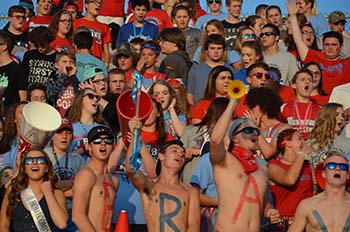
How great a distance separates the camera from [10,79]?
15.9 m

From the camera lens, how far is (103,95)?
15.3 metres

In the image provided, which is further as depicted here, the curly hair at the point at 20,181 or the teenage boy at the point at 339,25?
the teenage boy at the point at 339,25

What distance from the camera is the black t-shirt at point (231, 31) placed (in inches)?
708

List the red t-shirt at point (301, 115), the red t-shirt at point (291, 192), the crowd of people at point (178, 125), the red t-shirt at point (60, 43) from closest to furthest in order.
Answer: the crowd of people at point (178, 125) → the red t-shirt at point (291, 192) → the red t-shirt at point (301, 115) → the red t-shirt at point (60, 43)

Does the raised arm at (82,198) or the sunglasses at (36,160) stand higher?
the sunglasses at (36,160)

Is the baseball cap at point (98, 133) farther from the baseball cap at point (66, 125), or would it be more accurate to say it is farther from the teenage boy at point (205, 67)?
the teenage boy at point (205, 67)

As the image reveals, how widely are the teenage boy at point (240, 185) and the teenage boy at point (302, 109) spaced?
2004mm

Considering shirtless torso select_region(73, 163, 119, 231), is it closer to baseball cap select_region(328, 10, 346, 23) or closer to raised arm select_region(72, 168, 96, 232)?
raised arm select_region(72, 168, 96, 232)

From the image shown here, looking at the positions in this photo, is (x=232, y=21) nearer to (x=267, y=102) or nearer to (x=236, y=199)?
(x=267, y=102)

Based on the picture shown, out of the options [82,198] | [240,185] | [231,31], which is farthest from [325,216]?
[231,31]

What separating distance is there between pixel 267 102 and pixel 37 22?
5.73 m

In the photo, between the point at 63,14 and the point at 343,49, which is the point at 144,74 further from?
the point at 343,49

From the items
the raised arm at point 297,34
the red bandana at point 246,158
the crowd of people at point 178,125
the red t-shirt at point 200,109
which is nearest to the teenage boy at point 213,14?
the crowd of people at point 178,125

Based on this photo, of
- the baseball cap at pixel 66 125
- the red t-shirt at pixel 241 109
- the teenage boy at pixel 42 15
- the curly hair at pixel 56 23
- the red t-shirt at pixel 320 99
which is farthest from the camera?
the teenage boy at pixel 42 15
